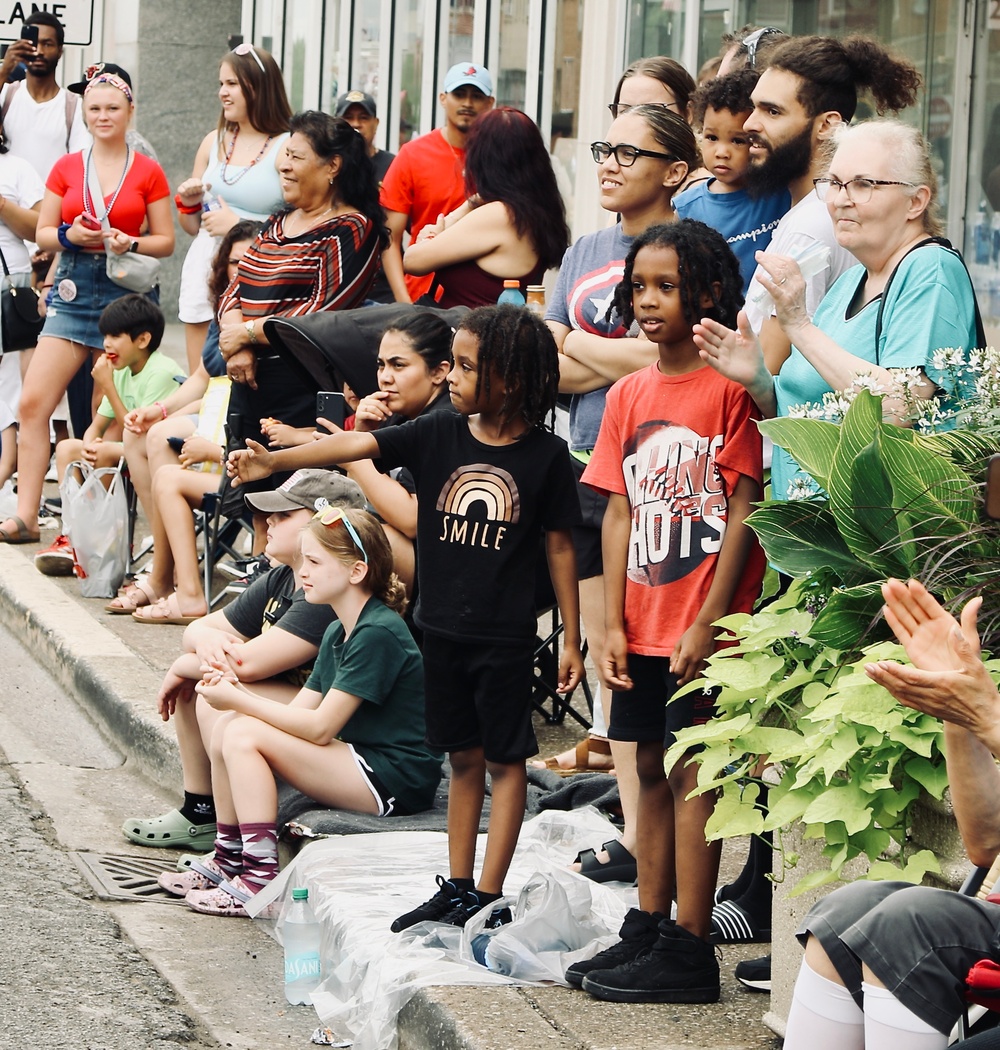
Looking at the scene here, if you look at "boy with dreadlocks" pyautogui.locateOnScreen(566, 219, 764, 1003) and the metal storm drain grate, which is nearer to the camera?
"boy with dreadlocks" pyautogui.locateOnScreen(566, 219, 764, 1003)

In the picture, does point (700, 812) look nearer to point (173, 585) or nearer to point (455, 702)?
point (455, 702)

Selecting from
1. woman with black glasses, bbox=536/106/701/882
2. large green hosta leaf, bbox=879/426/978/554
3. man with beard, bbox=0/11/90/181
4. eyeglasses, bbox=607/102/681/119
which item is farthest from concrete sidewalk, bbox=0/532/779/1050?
man with beard, bbox=0/11/90/181

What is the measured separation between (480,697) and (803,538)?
1110mm

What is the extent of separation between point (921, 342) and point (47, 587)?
6025 millimetres

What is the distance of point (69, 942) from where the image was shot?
4703mm

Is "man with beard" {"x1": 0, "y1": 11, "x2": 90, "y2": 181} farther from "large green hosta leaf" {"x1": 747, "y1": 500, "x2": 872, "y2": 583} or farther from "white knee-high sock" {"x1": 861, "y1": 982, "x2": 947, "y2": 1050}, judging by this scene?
"white knee-high sock" {"x1": 861, "y1": 982, "x2": 947, "y2": 1050}

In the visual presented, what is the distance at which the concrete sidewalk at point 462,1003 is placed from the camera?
12.1 ft

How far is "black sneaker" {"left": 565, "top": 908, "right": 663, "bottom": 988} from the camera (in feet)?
13.0

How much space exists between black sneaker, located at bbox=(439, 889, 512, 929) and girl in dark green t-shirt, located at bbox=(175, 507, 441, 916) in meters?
0.88

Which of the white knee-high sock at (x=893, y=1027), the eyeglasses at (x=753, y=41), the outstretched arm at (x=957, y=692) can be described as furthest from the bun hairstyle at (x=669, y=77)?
the white knee-high sock at (x=893, y=1027)

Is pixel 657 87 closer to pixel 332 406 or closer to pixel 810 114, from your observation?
pixel 810 114

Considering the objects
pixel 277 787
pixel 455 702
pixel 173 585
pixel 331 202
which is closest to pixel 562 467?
pixel 455 702

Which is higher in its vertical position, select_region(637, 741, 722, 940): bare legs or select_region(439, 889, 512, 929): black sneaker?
select_region(637, 741, 722, 940): bare legs

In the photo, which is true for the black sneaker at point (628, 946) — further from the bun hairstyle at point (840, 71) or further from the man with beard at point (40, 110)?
the man with beard at point (40, 110)
